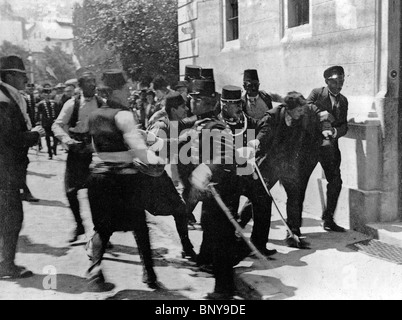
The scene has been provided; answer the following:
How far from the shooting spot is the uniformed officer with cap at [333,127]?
645cm

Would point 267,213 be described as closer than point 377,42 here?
Yes

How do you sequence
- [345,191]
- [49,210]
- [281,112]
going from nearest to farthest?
1. [281,112]
2. [345,191]
3. [49,210]

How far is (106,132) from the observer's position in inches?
183

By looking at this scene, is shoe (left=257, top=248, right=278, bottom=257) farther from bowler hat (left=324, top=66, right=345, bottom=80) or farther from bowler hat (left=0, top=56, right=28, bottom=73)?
bowler hat (left=0, top=56, right=28, bottom=73)

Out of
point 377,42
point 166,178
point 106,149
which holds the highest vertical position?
point 377,42

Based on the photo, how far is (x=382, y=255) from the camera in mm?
5609

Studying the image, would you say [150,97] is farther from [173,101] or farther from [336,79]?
[336,79]

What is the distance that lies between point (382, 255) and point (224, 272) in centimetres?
201

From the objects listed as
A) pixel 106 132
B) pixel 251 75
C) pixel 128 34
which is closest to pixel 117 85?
pixel 106 132

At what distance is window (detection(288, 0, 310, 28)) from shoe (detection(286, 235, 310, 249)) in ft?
11.0

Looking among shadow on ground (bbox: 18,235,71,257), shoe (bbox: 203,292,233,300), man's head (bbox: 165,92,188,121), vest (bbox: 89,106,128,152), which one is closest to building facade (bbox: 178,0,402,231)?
man's head (bbox: 165,92,188,121)

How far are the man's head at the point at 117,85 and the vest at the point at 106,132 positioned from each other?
0.14 m
